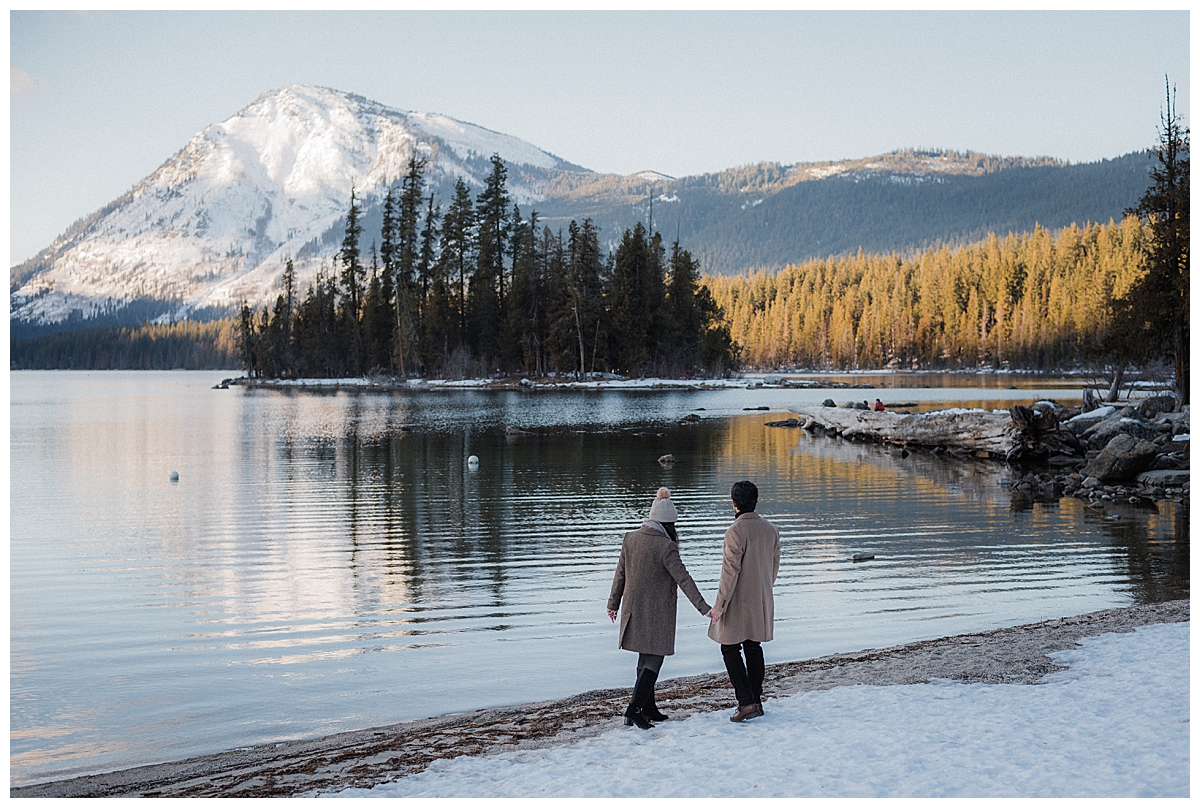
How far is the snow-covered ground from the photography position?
18.9 ft

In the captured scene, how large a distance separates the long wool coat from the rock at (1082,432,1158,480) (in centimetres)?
2060

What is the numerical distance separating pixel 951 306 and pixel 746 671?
156 metres

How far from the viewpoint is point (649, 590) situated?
285 inches

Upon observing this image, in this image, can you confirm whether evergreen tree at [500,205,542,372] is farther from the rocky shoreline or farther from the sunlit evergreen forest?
the rocky shoreline

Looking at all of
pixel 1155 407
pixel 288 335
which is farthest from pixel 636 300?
pixel 1155 407

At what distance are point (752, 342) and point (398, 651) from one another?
6598 inches

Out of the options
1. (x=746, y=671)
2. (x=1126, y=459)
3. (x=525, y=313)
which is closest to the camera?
(x=746, y=671)

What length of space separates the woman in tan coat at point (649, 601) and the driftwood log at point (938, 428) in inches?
1018

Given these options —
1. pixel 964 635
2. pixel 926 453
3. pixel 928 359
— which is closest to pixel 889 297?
pixel 928 359

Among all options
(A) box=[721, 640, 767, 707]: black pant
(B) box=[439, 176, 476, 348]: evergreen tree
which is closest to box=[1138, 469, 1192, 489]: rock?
(A) box=[721, 640, 767, 707]: black pant

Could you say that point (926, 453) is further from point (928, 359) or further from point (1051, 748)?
point (928, 359)

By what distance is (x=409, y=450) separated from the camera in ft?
114

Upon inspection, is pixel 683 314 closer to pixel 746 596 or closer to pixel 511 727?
pixel 511 727

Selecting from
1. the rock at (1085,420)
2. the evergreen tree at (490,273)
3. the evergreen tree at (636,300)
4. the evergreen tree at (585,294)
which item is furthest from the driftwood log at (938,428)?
the evergreen tree at (490,273)
